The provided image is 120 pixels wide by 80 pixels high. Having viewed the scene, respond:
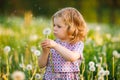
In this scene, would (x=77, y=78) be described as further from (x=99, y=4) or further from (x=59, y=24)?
(x=99, y=4)

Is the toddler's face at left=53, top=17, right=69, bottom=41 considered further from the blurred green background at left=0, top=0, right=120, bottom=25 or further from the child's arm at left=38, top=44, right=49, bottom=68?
the blurred green background at left=0, top=0, right=120, bottom=25

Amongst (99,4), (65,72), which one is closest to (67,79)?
(65,72)

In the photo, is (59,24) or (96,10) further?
(96,10)

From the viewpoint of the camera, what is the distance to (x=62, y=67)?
15.1ft

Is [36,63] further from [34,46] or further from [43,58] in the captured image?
[34,46]

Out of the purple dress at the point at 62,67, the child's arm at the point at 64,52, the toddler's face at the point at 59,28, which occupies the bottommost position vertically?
the purple dress at the point at 62,67

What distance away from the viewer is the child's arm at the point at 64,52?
13.8 feet

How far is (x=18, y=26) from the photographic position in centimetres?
1078

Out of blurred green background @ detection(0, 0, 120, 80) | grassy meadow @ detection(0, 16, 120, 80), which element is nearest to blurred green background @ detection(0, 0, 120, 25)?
blurred green background @ detection(0, 0, 120, 80)

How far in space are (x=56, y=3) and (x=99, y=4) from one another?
245cm

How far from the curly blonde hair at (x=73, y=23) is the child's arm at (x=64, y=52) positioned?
0.53 ft

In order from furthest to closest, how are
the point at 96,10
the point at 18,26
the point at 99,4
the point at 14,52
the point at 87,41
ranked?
the point at 99,4, the point at 96,10, the point at 18,26, the point at 87,41, the point at 14,52

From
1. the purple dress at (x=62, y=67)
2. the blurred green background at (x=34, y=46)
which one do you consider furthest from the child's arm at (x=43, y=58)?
the blurred green background at (x=34, y=46)

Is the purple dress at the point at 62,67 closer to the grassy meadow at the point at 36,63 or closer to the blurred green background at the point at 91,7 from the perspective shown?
the grassy meadow at the point at 36,63
